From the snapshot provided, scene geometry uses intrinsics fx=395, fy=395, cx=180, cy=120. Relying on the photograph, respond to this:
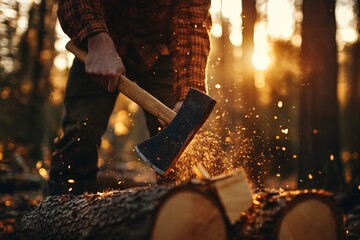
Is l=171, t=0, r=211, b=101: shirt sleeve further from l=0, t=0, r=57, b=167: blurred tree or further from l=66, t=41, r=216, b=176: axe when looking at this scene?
l=0, t=0, r=57, b=167: blurred tree

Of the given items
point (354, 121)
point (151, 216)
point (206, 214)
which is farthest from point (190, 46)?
point (354, 121)

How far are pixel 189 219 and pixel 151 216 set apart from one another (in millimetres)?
209

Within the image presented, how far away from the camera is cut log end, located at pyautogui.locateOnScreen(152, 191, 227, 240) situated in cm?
182

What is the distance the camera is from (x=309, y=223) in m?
2.12

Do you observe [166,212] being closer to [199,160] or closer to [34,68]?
[199,160]

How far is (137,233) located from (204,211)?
35cm

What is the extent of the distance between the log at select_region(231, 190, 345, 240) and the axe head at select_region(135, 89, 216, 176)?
57 cm

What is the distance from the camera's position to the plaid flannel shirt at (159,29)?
9.79 feet

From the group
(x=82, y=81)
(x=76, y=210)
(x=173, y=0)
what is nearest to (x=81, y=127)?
(x=82, y=81)

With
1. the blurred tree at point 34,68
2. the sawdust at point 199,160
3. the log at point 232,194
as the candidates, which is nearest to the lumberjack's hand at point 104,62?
the sawdust at point 199,160

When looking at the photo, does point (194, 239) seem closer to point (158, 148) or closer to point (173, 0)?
point (158, 148)

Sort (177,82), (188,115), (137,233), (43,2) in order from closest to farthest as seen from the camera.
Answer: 1. (137,233)
2. (188,115)
3. (177,82)
4. (43,2)

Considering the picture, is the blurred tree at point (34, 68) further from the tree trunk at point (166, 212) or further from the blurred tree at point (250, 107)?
the tree trunk at point (166, 212)

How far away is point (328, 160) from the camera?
642 cm
